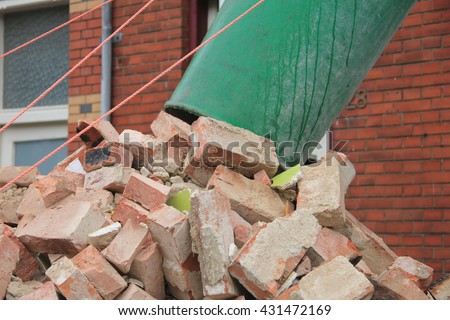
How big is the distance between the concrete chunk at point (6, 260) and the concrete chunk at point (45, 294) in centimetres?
22

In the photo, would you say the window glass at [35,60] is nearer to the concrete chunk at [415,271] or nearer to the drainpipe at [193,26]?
the drainpipe at [193,26]

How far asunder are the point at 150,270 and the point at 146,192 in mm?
414

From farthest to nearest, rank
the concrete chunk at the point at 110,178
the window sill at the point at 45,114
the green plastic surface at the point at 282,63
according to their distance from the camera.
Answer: the window sill at the point at 45,114, the green plastic surface at the point at 282,63, the concrete chunk at the point at 110,178

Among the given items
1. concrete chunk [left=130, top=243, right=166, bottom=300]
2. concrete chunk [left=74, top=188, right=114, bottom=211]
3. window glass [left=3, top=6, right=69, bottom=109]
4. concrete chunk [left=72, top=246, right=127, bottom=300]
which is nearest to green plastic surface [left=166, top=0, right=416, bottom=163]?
concrete chunk [left=74, top=188, right=114, bottom=211]

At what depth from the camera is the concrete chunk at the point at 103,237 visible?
312cm

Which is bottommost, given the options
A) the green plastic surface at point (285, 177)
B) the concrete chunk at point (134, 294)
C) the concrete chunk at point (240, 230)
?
the concrete chunk at point (134, 294)

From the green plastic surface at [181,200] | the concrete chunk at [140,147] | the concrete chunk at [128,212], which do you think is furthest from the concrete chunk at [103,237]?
the concrete chunk at [140,147]

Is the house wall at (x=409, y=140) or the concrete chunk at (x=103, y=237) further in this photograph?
the house wall at (x=409, y=140)

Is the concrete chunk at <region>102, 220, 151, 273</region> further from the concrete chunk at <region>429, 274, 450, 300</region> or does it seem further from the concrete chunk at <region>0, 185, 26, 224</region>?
the concrete chunk at <region>429, 274, 450, 300</region>

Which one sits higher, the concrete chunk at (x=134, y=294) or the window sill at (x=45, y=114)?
the window sill at (x=45, y=114)

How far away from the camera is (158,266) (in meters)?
3.08
